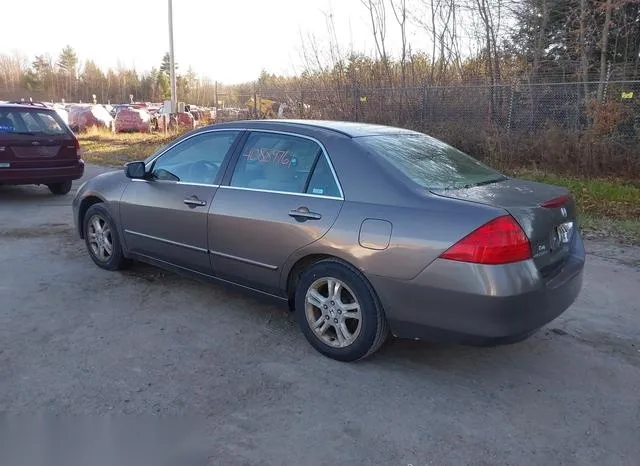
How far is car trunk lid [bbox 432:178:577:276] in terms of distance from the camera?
10.4ft

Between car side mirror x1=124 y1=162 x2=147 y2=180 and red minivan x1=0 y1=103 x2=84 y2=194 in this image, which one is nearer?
car side mirror x1=124 y1=162 x2=147 y2=180

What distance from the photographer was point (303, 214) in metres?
3.65

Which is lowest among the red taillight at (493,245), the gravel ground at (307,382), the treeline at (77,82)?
the gravel ground at (307,382)

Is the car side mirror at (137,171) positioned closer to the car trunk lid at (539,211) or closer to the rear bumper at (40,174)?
the car trunk lid at (539,211)

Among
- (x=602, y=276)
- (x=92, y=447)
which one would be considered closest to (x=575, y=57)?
(x=602, y=276)

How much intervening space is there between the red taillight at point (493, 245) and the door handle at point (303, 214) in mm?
923

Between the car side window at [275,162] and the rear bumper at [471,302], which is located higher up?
the car side window at [275,162]

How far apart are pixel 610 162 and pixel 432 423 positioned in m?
9.79

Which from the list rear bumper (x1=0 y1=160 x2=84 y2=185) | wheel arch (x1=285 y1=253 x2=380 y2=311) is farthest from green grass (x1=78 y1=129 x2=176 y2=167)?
wheel arch (x1=285 y1=253 x2=380 y2=311)

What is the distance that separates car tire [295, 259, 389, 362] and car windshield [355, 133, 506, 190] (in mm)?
769

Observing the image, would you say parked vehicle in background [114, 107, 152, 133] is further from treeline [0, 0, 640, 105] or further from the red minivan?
the red minivan

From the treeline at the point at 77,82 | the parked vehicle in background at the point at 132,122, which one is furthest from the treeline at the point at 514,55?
the treeline at the point at 77,82

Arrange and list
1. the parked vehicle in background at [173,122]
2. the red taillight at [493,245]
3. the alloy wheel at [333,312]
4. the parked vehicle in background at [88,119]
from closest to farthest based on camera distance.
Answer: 1. the red taillight at [493,245]
2. the alloy wheel at [333,312]
3. the parked vehicle in background at [173,122]
4. the parked vehicle in background at [88,119]

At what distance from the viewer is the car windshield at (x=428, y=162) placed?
3.59 metres
